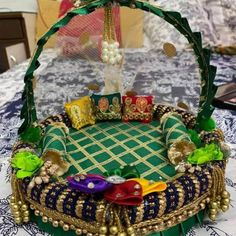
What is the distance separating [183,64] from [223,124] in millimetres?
391

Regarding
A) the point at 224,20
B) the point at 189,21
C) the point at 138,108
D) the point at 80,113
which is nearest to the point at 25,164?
the point at 80,113

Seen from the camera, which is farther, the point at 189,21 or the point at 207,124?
the point at 189,21

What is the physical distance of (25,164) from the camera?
0.71 meters

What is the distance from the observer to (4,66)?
2.32 meters

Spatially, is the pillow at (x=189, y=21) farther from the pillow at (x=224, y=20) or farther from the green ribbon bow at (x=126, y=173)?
the green ribbon bow at (x=126, y=173)

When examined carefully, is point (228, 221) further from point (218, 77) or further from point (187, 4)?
point (187, 4)

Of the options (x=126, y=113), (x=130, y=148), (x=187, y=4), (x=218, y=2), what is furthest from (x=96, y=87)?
(x=218, y=2)

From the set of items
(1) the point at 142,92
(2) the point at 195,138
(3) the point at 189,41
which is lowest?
(1) the point at 142,92

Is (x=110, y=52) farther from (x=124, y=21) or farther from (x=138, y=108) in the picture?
(x=124, y=21)

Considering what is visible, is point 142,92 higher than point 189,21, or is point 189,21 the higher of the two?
point 189,21

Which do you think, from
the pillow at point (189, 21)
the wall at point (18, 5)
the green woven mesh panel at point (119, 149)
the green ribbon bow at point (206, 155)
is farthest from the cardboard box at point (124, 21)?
the green ribbon bow at point (206, 155)

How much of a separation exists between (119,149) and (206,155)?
253 millimetres

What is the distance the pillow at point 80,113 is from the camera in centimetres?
100

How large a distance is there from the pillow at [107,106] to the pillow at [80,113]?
2cm
